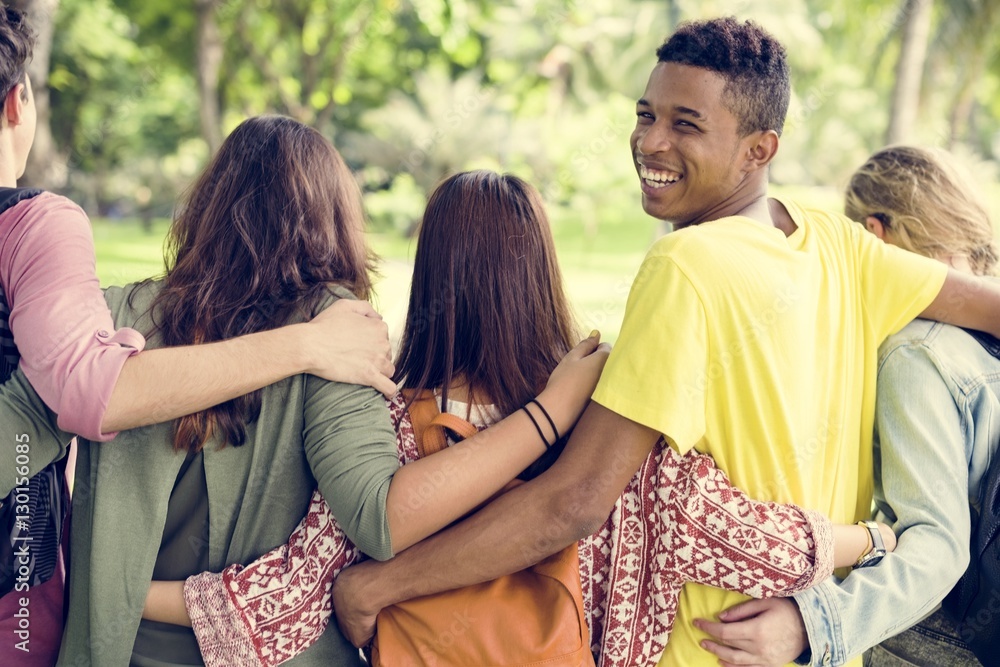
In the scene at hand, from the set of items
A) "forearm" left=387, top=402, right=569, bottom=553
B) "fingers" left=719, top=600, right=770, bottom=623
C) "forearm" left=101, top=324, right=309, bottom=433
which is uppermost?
"forearm" left=101, top=324, right=309, bottom=433

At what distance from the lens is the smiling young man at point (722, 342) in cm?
181

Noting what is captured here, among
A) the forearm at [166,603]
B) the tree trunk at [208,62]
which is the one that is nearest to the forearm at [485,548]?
the forearm at [166,603]

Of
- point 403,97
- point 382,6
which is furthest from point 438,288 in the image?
point 403,97

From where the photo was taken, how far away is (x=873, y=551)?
2049 mm

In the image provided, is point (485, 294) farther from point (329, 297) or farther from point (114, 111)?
point (114, 111)

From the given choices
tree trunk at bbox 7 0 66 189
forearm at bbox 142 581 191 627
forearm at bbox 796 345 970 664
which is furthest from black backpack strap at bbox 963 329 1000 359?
tree trunk at bbox 7 0 66 189

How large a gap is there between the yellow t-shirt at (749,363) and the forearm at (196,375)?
2.23 feet

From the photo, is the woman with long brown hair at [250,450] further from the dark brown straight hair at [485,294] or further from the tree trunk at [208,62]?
the tree trunk at [208,62]

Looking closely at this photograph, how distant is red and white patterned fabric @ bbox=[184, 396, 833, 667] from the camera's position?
184 centimetres

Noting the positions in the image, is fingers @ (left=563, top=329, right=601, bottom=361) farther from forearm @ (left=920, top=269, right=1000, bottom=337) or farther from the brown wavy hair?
forearm @ (left=920, top=269, right=1000, bottom=337)

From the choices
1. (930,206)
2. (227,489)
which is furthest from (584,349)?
(930,206)

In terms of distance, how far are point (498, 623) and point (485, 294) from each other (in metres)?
0.74

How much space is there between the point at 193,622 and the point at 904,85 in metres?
11.7

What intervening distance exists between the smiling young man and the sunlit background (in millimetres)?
5804
